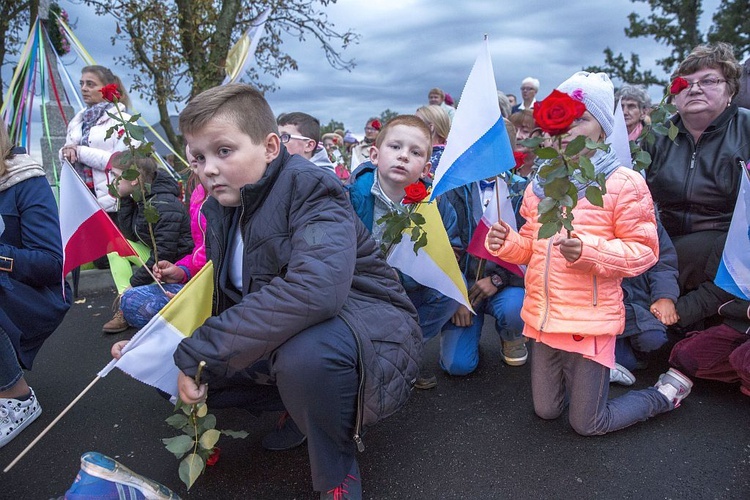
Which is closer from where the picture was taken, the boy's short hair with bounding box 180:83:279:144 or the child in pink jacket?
the boy's short hair with bounding box 180:83:279:144

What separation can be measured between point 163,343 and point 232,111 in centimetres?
86

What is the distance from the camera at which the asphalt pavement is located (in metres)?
2.00

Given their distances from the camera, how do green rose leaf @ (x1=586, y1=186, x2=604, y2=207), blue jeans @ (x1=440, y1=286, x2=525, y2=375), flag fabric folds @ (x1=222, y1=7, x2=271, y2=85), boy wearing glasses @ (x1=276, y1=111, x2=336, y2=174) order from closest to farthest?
green rose leaf @ (x1=586, y1=186, x2=604, y2=207), blue jeans @ (x1=440, y1=286, x2=525, y2=375), boy wearing glasses @ (x1=276, y1=111, x2=336, y2=174), flag fabric folds @ (x1=222, y1=7, x2=271, y2=85)

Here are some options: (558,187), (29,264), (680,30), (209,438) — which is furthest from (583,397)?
(680,30)

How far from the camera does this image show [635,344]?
2.90m

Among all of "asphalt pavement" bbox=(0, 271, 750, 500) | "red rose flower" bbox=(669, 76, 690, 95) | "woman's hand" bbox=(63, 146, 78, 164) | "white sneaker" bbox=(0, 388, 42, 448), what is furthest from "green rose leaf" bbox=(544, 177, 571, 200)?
"woman's hand" bbox=(63, 146, 78, 164)

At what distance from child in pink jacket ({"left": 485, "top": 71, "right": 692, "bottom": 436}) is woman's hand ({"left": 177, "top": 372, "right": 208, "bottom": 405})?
4.71 feet

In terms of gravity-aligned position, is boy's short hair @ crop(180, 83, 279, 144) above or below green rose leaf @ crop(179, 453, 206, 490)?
above

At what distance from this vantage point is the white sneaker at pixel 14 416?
7.70 ft

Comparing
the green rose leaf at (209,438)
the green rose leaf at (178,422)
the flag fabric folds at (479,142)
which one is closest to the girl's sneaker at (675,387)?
the flag fabric folds at (479,142)

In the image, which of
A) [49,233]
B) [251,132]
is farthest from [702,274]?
[49,233]

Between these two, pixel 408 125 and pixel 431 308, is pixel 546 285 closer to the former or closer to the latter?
pixel 431 308

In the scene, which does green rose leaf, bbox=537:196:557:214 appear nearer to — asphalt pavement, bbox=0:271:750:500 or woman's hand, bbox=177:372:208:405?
asphalt pavement, bbox=0:271:750:500

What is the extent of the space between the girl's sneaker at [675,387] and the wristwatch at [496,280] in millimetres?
959
